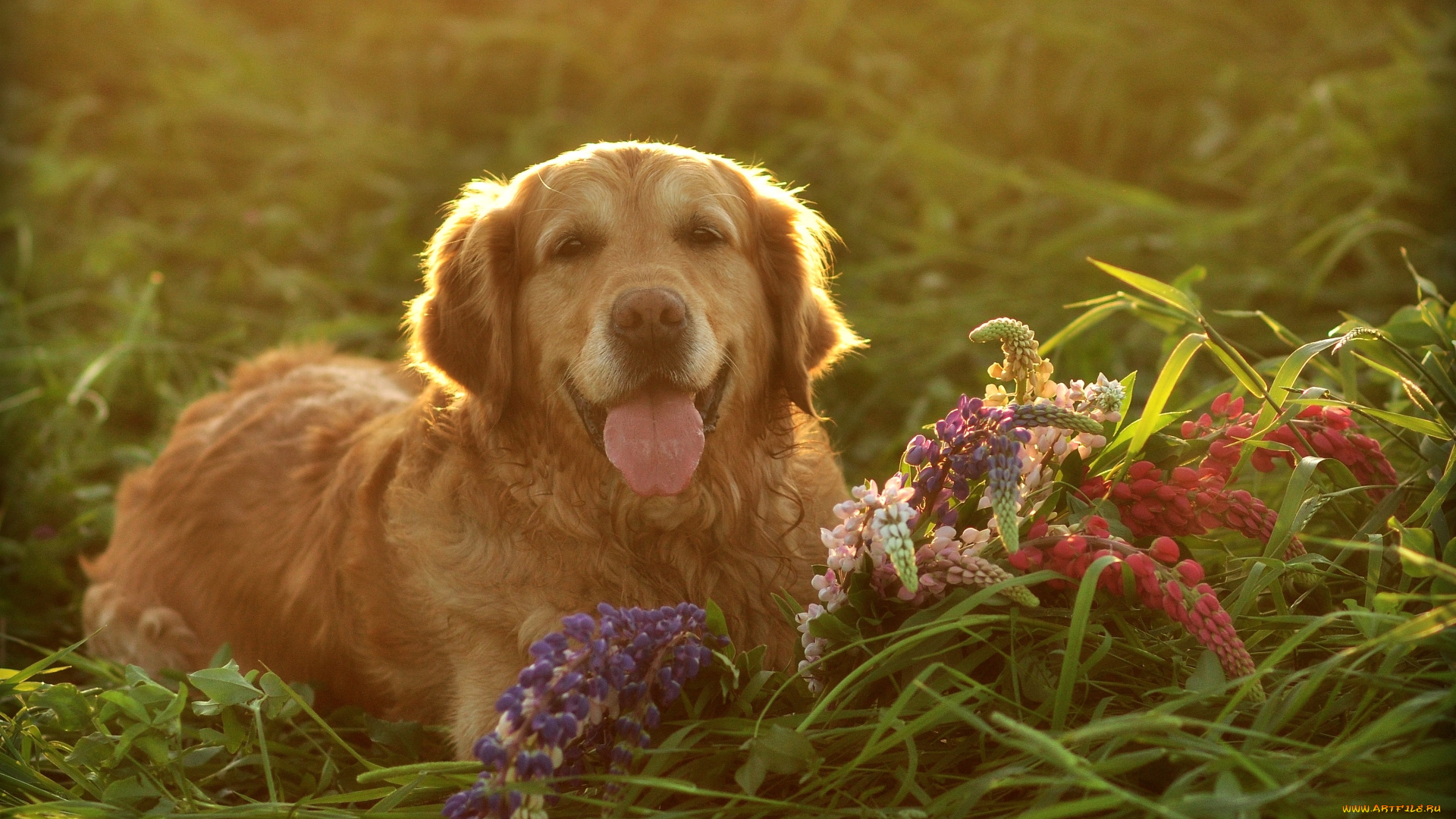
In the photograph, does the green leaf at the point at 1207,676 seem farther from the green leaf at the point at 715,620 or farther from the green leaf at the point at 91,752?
the green leaf at the point at 91,752

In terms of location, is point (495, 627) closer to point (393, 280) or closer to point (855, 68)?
point (393, 280)

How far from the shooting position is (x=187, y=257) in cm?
701

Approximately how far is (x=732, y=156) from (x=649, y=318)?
4.56 meters

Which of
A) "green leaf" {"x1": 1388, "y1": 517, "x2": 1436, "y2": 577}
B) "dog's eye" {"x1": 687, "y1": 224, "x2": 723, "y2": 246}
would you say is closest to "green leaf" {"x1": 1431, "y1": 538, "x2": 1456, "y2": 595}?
"green leaf" {"x1": 1388, "y1": 517, "x2": 1436, "y2": 577}

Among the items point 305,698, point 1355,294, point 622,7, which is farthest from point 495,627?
point 622,7

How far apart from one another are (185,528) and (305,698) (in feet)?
3.29

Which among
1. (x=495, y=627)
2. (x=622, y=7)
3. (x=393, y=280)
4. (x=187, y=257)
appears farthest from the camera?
(x=622, y=7)

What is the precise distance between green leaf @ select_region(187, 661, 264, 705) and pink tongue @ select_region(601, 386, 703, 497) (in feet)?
2.90

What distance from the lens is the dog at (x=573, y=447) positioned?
2.73 meters

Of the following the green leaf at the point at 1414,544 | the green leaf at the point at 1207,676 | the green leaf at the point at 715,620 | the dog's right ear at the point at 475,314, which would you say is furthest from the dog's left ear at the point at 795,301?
the green leaf at the point at 1414,544

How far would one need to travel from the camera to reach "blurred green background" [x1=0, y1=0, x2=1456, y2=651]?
16.1 ft

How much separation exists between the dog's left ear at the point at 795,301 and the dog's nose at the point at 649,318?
1.57ft

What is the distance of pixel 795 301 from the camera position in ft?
10.1

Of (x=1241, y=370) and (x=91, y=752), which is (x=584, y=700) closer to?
(x=91, y=752)
